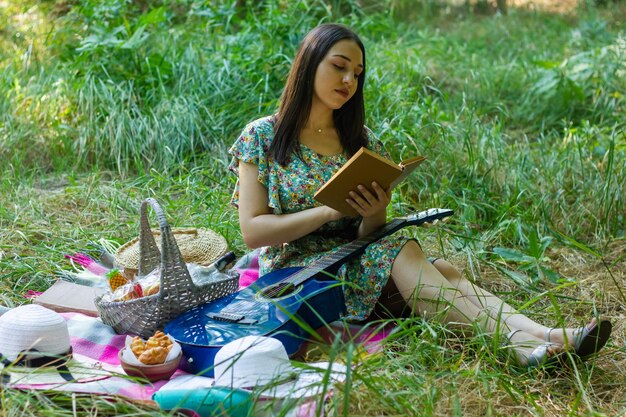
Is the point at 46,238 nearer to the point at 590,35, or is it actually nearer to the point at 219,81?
the point at 219,81

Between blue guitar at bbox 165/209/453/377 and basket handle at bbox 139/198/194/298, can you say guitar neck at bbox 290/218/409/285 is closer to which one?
blue guitar at bbox 165/209/453/377

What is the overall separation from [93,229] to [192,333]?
6.14ft

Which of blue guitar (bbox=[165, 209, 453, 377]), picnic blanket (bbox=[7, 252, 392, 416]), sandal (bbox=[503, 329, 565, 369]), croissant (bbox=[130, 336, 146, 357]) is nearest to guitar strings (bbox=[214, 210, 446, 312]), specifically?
blue guitar (bbox=[165, 209, 453, 377])

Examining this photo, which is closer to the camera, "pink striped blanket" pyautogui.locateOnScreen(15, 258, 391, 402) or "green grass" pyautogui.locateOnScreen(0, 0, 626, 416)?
"pink striped blanket" pyautogui.locateOnScreen(15, 258, 391, 402)

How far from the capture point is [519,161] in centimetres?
506

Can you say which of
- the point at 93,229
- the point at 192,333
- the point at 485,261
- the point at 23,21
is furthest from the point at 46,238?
the point at 23,21

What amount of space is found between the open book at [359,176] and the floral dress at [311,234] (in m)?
0.25

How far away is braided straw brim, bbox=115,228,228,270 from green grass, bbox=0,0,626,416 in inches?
12.0

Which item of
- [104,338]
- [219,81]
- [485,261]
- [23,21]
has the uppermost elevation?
[23,21]

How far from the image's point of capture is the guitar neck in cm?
310

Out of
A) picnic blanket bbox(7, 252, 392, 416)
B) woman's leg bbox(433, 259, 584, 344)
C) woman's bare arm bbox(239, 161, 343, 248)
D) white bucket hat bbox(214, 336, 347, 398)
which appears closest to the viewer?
white bucket hat bbox(214, 336, 347, 398)

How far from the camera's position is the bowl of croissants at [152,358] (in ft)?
8.90

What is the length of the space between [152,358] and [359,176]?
0.97 metres

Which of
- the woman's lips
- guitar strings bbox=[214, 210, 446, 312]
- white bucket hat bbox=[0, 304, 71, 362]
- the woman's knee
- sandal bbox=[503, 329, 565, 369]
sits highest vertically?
the woman's lips
